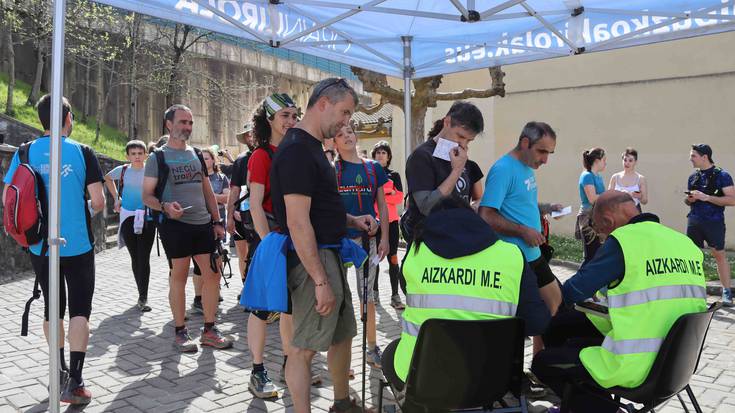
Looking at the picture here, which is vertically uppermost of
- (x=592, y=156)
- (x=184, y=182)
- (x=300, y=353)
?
(x=592, y=156)

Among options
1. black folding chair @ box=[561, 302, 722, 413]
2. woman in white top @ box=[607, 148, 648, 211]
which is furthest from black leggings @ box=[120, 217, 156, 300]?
woman in white top @ box=[607, 148, 648, 211]

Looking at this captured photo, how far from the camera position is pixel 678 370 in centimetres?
272

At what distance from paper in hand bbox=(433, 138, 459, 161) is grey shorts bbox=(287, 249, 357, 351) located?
3.41ft

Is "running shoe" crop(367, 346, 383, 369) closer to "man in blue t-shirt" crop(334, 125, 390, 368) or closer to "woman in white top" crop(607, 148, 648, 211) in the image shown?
"man in blue t-shirt" crop(334, 125, 390, 368)

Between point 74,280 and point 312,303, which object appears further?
point 74,280

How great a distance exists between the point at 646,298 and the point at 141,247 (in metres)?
5.28

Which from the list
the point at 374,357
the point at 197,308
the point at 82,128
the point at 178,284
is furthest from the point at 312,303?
the point at 82,128

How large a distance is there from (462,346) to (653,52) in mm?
12251

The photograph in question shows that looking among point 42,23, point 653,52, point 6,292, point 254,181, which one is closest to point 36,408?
point 254,181

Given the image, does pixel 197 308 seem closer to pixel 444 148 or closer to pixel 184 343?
pixel 184 343

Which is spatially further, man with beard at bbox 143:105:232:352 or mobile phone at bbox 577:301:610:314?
man with beard at bbox 143:105:232:352

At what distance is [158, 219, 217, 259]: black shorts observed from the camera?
196 inches

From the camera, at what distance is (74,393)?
3.96 metres

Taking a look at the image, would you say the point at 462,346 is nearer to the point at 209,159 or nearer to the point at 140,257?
the point at 140,257
